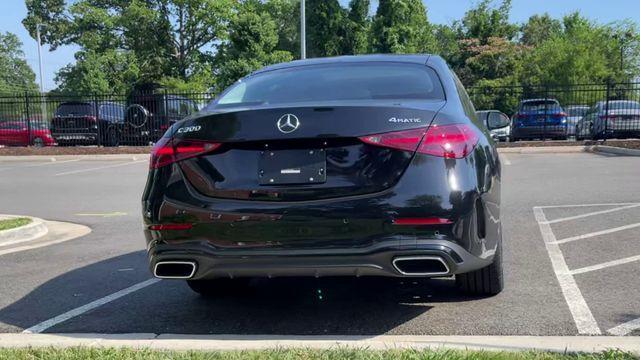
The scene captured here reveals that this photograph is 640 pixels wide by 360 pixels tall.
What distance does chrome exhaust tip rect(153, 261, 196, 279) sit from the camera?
348cm

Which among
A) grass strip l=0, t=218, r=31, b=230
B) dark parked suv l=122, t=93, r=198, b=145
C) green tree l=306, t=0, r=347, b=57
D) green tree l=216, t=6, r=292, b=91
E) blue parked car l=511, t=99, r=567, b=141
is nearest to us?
grass strip l=0, t=218, r=31, b=230

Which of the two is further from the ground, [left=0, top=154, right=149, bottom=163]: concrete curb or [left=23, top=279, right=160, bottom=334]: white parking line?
[left=0, top=154, right=149, bottom=163]: concrete curb

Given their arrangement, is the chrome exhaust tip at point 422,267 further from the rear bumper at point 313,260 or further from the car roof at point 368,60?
the car roof at point 368,60

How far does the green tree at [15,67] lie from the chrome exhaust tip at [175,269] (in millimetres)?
109142

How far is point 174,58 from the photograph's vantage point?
46188mm

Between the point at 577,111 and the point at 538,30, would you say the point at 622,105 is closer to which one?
the point at 577,111

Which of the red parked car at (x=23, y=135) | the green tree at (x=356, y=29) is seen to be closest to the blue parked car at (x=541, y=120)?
the red parked car at (x=23, y=135)

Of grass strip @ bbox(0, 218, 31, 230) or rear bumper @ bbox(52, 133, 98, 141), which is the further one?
rear bumper @ bbox(52, 133, 98, 141)

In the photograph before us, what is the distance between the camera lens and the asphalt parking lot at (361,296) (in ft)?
12.5

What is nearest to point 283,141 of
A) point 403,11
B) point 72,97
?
point 72,97

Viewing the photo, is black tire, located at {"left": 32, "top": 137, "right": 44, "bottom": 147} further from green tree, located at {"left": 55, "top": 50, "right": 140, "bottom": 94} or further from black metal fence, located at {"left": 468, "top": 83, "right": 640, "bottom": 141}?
green tree, located at {"left": 55, "top": 50, "right": 140, "bottom": 94}

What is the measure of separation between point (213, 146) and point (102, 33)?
4767 centimetres

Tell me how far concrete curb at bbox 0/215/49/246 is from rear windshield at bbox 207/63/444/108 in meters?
4.26

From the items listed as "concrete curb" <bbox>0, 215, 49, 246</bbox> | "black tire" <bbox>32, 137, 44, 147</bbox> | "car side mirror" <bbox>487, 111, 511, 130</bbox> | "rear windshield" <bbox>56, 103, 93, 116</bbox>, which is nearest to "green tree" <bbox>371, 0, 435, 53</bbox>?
"rear windshield" <bbox>56, 103, 93, 116</bbox>
